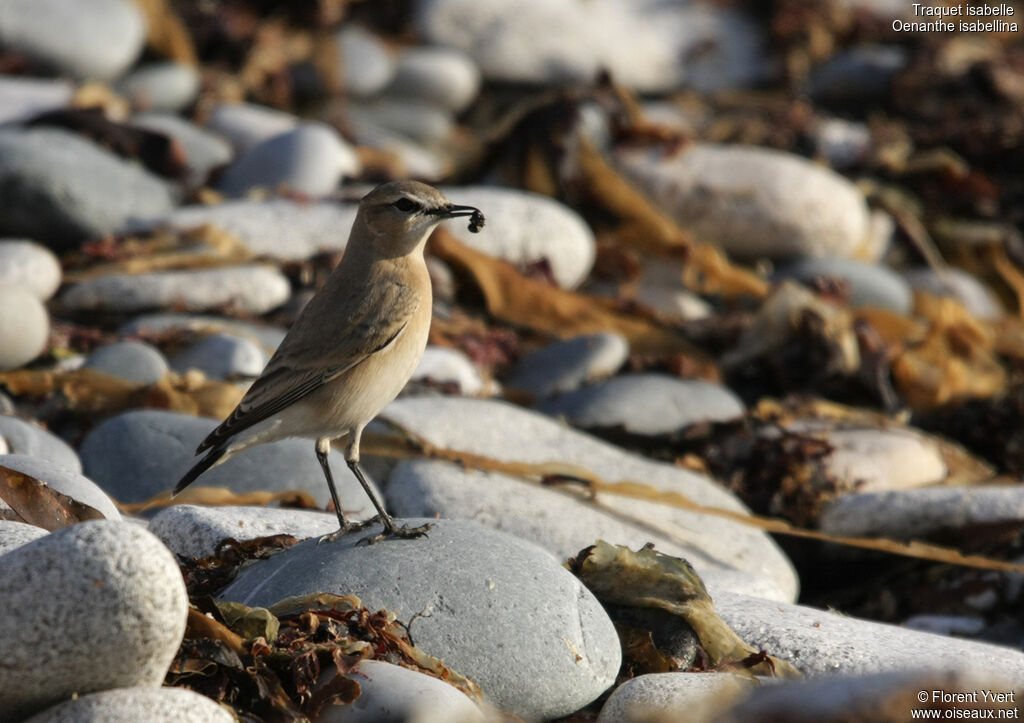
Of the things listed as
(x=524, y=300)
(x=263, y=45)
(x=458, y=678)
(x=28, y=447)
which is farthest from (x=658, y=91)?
(x=458, y=678)

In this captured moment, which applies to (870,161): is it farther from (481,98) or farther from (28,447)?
(28,447)

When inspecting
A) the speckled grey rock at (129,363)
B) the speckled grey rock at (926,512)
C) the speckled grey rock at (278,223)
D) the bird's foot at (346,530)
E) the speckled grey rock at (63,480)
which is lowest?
the speckled grey rock at (926,512)

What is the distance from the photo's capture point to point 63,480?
186 inches

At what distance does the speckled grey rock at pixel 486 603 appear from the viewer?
424 centimetres

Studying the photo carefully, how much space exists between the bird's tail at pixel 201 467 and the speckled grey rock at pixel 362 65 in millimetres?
8552

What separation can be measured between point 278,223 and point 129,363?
2356 millimetres

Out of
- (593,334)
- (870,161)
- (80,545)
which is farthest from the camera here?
(870,161)

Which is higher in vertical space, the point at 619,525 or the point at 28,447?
the point at 28,447

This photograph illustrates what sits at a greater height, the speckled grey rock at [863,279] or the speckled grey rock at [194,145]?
the speckled grey rock at [194,145]

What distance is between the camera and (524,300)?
919 cm

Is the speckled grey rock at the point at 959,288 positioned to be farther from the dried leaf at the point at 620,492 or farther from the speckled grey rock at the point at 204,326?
the speckled grey rock at the point at 204,326

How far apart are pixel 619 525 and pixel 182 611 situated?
3300mm

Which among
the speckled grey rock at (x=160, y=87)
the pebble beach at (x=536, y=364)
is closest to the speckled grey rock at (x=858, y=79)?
the pebble beach at (x=536, y=364)

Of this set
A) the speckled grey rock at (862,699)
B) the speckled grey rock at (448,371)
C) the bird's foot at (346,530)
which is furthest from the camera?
the speckled grey rock at (448,371)
